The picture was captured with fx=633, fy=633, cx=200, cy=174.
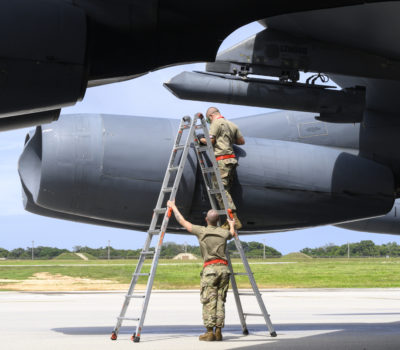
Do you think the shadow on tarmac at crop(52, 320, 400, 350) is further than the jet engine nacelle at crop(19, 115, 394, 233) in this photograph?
No

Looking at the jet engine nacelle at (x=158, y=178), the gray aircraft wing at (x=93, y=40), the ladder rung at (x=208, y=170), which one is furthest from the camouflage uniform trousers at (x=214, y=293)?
the gray aircraft wing at (x=93, y=40)

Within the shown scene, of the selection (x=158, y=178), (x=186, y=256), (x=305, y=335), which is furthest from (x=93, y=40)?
(x=186, y=256)

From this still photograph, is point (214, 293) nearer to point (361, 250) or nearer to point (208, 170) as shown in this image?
point (208, 170)

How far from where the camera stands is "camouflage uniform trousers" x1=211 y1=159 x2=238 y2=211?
7.88 meters

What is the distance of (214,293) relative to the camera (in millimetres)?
7555

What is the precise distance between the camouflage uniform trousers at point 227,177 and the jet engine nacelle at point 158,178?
121 millimetres

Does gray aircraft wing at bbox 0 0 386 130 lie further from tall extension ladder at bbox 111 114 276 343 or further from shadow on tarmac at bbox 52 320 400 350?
shadow on tarmac at bbox 52 320 400 350

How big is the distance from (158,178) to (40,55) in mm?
4355

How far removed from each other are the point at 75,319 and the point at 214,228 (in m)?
3.79

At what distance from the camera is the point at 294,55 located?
669cm

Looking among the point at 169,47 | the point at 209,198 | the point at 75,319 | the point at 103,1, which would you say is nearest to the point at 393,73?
the point at 209,198

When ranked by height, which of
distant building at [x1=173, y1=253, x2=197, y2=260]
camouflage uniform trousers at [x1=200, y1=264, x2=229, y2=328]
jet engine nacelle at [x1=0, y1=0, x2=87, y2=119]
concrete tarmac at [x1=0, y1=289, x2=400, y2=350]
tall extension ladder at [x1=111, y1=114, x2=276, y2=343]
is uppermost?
jet engine nacelle at [x1=0, y1=0, x2=87, y2=119]

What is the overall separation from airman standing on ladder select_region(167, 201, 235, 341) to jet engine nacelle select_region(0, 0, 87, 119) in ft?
13.2

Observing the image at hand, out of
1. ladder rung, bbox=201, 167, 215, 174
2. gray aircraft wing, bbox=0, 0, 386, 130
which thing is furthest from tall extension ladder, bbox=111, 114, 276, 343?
gray aircraft wing, bbox=0, 0, 386, 130
